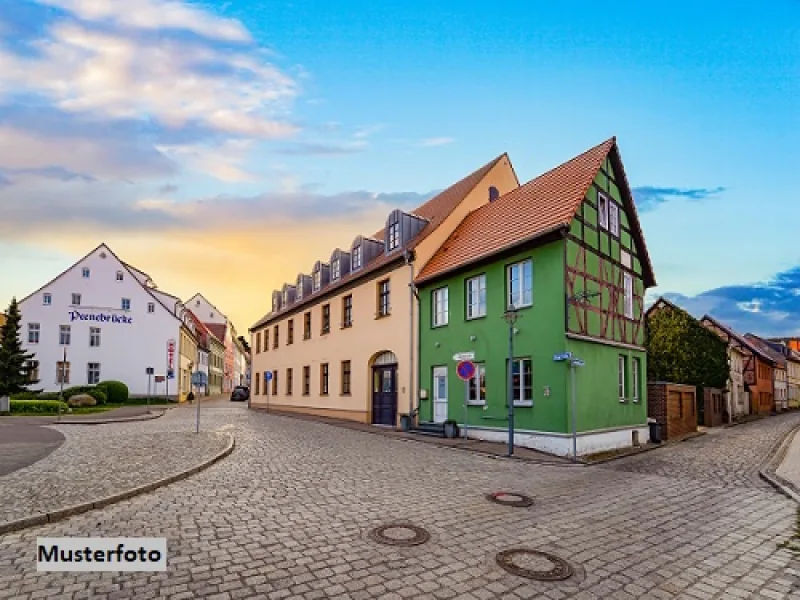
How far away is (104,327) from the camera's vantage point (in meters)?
45.8

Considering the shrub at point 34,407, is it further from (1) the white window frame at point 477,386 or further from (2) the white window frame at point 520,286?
(2) the white window frame at point 520,286

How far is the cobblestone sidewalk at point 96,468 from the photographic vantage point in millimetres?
7922

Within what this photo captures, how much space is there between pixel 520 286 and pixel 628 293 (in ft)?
18.7

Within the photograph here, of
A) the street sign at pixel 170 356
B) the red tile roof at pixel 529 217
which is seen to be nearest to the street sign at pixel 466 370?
the red tile roof at pixel 529 217

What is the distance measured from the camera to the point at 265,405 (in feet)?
133

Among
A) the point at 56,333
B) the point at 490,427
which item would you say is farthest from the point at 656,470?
the point at 56,333

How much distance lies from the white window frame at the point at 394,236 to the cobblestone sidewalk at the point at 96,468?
11.1m

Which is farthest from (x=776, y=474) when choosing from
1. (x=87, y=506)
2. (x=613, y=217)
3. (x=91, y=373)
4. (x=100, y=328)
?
(x=100, y=328)

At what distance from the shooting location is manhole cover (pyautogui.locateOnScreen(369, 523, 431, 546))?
6422mm

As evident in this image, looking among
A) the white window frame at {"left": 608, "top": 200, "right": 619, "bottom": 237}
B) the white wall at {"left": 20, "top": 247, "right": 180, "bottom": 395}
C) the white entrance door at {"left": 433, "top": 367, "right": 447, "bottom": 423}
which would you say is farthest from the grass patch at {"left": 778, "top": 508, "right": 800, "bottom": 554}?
the white wall at {"left": 20, "top": 247, "right": 180, "bottom": 395}

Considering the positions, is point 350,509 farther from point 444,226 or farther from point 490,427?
point 444,226

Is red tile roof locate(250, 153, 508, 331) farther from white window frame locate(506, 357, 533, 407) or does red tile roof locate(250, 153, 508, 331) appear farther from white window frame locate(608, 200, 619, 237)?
white window frame locate(506, 357, 533, 407)

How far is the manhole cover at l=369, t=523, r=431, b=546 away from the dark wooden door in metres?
15.2

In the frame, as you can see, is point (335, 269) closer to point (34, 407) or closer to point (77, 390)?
point (34, 407)
